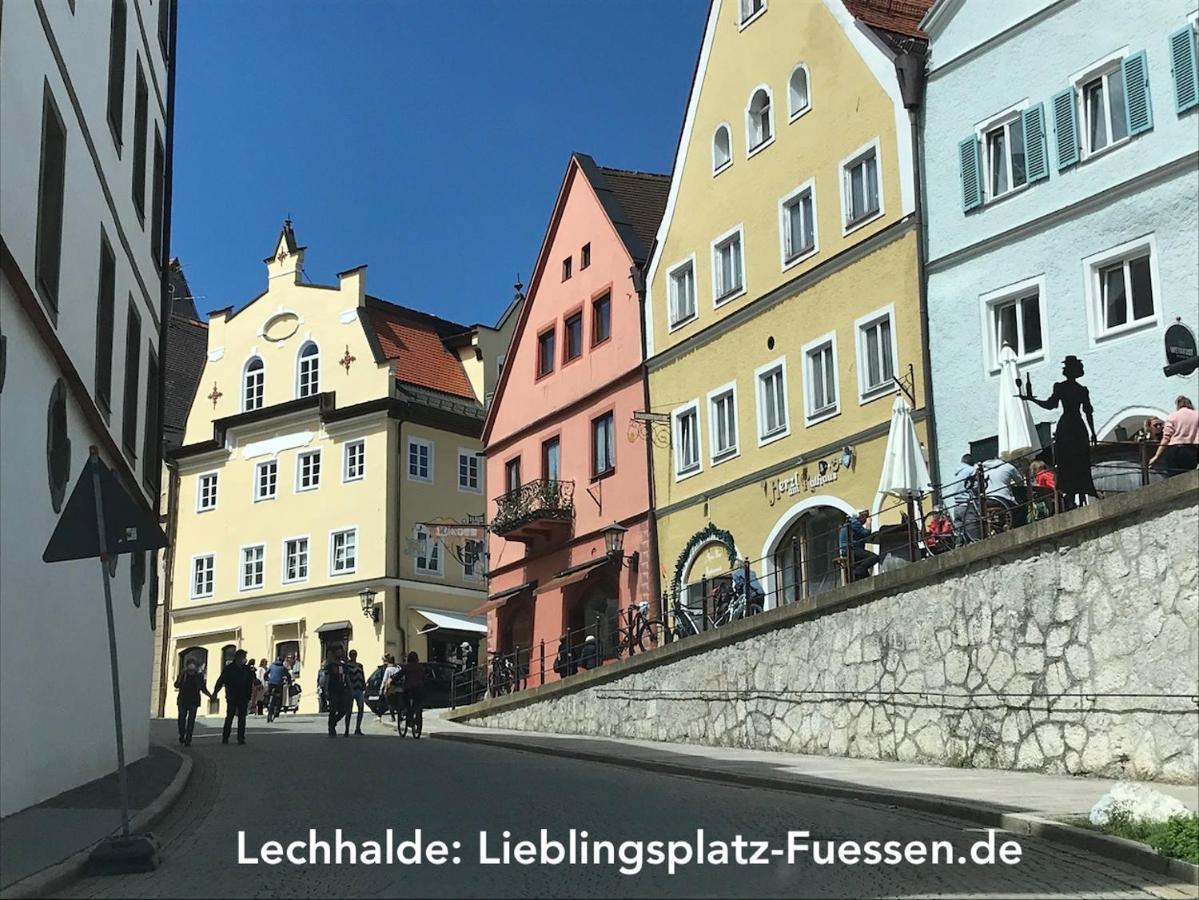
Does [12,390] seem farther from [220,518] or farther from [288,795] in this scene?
[220,518]

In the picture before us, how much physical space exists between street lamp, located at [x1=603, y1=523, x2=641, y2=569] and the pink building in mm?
50

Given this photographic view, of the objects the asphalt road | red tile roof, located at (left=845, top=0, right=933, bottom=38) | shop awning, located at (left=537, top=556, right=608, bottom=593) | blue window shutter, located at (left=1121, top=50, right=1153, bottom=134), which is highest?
red tile roof, located at (left=845, top=0, right=933, bottom=38)

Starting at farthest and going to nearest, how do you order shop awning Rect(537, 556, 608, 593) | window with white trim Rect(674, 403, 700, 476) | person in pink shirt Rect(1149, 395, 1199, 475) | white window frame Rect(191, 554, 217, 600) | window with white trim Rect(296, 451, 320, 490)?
white window frame Rect(191, 554, 217, 600) < window with white trim Rect(296, 451, 320, 490) < shop awning Rect(537, 556, 608, 593) < window with white trim Rect(674, 403, 700, 476) < person in pink shirt Rect(1149, 395, 1199, 475)

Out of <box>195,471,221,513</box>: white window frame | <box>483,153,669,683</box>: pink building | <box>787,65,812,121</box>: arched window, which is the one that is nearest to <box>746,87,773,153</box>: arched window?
<box>787,65,812,121</box>: arched window

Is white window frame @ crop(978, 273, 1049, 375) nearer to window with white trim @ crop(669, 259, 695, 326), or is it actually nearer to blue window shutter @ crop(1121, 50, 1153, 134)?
blue window shutter @ crop(1121, 50, 1153, 134)

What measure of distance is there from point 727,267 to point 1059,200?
9.56 m

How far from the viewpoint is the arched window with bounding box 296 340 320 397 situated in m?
54.3

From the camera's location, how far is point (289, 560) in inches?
2089

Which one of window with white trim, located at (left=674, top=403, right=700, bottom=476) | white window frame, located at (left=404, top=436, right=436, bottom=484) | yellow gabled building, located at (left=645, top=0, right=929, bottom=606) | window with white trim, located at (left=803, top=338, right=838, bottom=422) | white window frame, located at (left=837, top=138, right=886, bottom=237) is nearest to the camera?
yellow gabled building, located at (left=645, top=0, right=929, bottom=606)

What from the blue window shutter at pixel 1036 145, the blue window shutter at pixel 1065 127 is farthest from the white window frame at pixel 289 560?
the blue window shutter at pixel 1065 127

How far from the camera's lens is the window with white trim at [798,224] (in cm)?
2908

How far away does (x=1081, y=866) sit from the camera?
33.8 ft

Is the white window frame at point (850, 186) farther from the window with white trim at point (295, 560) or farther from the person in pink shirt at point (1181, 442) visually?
the window with white trim at point (295, 560)

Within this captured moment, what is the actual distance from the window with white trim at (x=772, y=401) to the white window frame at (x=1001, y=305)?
5541mm
